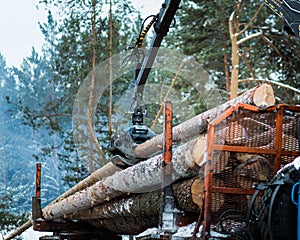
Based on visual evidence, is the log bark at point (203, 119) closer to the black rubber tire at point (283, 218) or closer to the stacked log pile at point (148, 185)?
the stacked log pile at point (148, 185)

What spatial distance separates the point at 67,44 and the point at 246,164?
66.8 ft

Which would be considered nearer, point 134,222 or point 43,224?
point 134,222

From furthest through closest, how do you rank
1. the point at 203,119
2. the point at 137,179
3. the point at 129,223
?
the point at 129,223
the point at 137,179
the point at 203,119

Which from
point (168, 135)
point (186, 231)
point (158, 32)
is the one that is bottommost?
point (186, 231)

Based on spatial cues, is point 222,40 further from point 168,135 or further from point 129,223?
point 168,135

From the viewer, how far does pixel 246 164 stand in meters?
4.79

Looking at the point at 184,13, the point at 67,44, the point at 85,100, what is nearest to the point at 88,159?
the point at 85,100

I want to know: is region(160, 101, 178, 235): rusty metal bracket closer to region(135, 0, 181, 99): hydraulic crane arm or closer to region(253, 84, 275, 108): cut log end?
region(253, 84, 275, 108): cut log end

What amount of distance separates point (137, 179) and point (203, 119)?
0.92m

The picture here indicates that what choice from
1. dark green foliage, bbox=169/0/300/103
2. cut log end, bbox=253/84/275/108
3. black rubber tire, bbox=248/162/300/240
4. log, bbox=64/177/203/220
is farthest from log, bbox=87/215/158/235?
dark green foliage, bbox=169/0/300/103

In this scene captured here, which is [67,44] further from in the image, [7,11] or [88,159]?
[7,11]

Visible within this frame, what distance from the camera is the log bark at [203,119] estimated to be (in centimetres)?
490

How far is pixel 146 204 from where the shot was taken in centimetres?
615

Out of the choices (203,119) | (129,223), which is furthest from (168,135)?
(129,223)
